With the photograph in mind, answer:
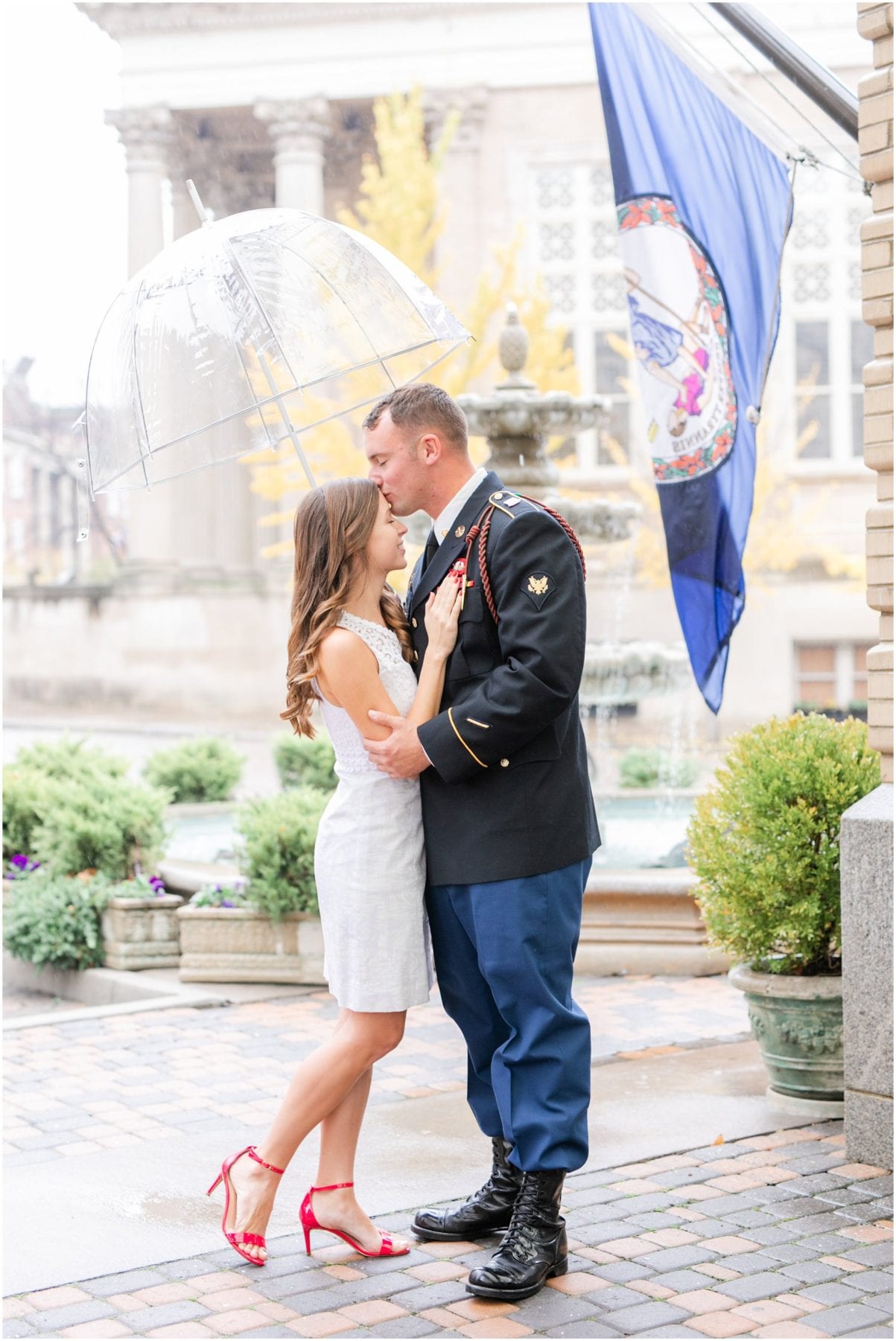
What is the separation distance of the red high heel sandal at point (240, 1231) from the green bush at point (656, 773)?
8.99 m

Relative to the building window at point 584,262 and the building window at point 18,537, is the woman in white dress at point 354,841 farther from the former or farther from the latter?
the building window at point 18,537

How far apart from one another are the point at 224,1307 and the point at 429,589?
1.83 m

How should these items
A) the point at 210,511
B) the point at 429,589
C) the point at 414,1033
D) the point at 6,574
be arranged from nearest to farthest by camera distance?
1. the point at 429,589
2. the point at 414,1033
3. the point at 210,511
4. the point at 6,574

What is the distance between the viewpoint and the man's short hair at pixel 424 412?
4.11 metres

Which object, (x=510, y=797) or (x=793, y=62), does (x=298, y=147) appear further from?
(x=510, y=797)

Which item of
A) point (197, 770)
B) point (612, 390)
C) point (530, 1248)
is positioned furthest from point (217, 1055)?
point (612, 390)

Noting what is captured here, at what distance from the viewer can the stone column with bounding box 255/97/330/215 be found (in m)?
26.7

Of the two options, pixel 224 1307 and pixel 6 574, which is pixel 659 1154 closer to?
pixel 224 1307

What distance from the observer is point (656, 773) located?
13.4 metres

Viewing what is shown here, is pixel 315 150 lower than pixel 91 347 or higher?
higher

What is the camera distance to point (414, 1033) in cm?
683

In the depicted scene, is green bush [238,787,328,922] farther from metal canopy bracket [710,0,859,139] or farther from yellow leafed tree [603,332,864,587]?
yellow leafed tree [603,332,864,587]

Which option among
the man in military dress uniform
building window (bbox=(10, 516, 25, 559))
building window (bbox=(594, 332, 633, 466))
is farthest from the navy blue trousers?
building window (bbox=(10, 516, 25, 559))

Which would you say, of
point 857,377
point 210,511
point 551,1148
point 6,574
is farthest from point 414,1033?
point 6,574
